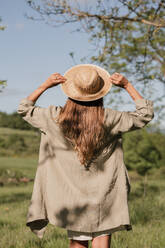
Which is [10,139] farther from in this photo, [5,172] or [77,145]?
[77,145]

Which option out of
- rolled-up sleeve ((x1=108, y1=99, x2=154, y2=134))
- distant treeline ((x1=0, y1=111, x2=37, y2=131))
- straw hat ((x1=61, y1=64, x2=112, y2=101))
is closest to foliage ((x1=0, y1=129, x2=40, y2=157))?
distant treeline ((x1=0, y1=111, x2=37, y2=131))

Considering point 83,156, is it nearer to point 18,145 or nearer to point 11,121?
point 18,145

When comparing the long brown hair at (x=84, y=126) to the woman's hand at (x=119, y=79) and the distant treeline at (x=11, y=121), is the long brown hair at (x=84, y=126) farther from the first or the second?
the distant treeline at (x=11, y=121)

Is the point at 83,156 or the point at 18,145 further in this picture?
the point at 18,145

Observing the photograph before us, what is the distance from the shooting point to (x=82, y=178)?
7.89 ft

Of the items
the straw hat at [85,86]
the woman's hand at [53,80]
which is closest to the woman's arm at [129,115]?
the straw hat at [85,86]

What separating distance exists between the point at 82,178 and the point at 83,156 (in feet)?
0.59

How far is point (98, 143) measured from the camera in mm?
2348

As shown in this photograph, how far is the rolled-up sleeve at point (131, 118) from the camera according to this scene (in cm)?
236

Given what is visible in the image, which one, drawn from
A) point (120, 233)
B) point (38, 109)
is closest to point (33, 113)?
point (38, 109)

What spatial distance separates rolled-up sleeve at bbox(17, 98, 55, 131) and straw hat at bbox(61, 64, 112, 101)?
23 centimetres

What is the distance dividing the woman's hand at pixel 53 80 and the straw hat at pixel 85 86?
52mm

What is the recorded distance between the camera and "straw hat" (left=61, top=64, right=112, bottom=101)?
2387mm

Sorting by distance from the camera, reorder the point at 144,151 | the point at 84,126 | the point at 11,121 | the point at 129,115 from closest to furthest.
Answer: the point at 84,126, the point at 129,115, the point at 144,151, the point at 11,121
